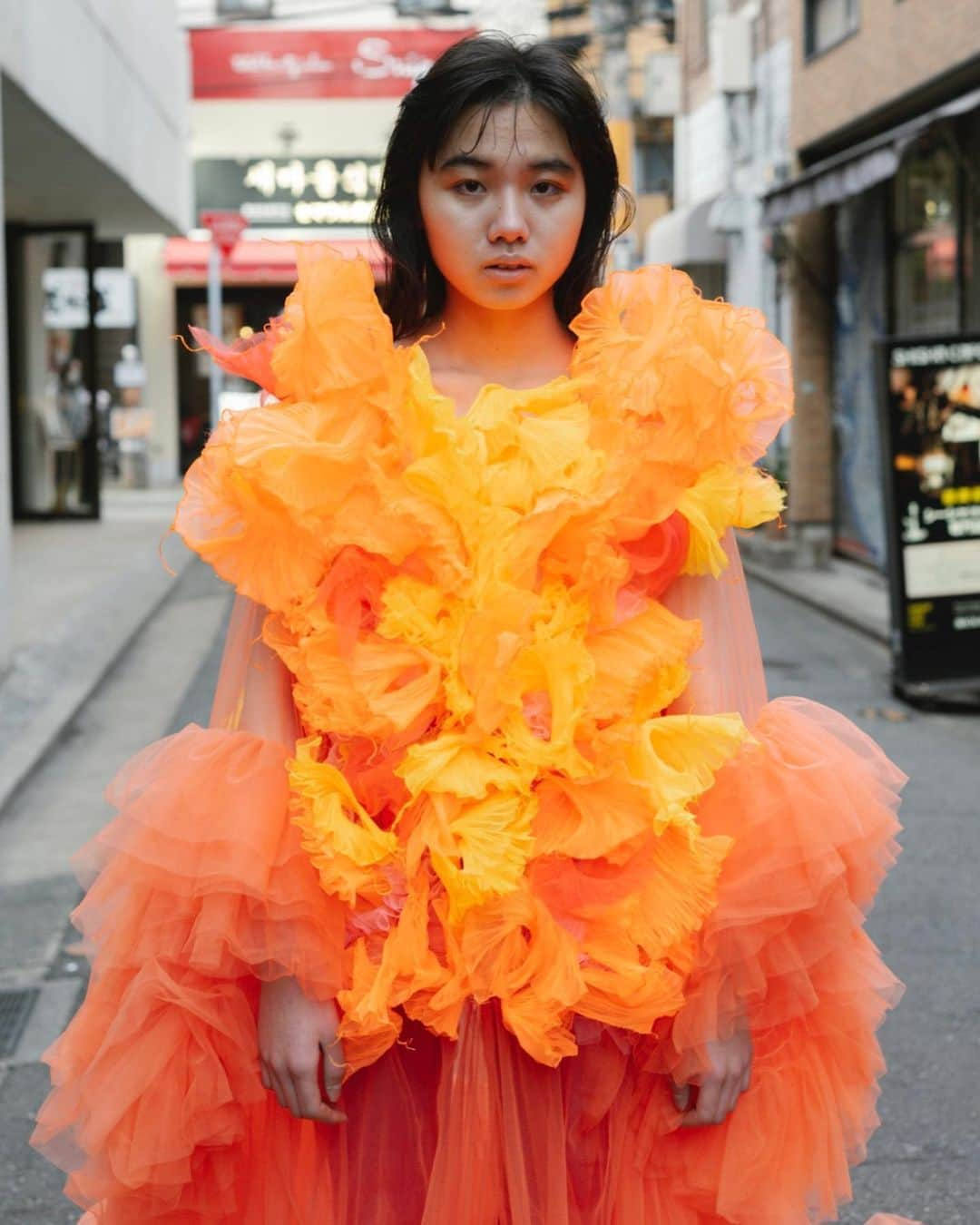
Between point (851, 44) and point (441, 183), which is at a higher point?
point (851, 44)

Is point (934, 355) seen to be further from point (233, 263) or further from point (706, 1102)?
point (233, 263)

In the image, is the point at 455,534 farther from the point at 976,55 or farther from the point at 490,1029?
the point at 976,55

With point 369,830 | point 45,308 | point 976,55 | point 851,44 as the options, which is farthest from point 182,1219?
point 45,308

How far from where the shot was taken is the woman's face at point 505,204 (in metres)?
2.03

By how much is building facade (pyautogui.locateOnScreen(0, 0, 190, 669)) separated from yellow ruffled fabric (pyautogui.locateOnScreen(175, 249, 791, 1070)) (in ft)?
36.4

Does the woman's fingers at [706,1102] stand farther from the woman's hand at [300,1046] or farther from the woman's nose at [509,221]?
the woman's nose at [509,221]

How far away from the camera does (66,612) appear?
11.1 meters

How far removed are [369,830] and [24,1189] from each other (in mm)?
1923

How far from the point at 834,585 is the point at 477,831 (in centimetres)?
1271

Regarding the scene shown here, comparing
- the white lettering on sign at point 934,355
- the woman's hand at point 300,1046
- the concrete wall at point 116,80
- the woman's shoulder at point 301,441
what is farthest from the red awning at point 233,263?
the woman's hand at point 300,1046

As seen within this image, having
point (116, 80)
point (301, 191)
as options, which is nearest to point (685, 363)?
point (116, 80)

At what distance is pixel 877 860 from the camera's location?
201 centimetres

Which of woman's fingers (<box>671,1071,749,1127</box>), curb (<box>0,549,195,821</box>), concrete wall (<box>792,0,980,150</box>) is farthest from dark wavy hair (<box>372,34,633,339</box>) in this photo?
concrete wall (<box>792,0,980,150</box>)

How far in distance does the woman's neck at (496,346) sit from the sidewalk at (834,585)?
29.8 ft
